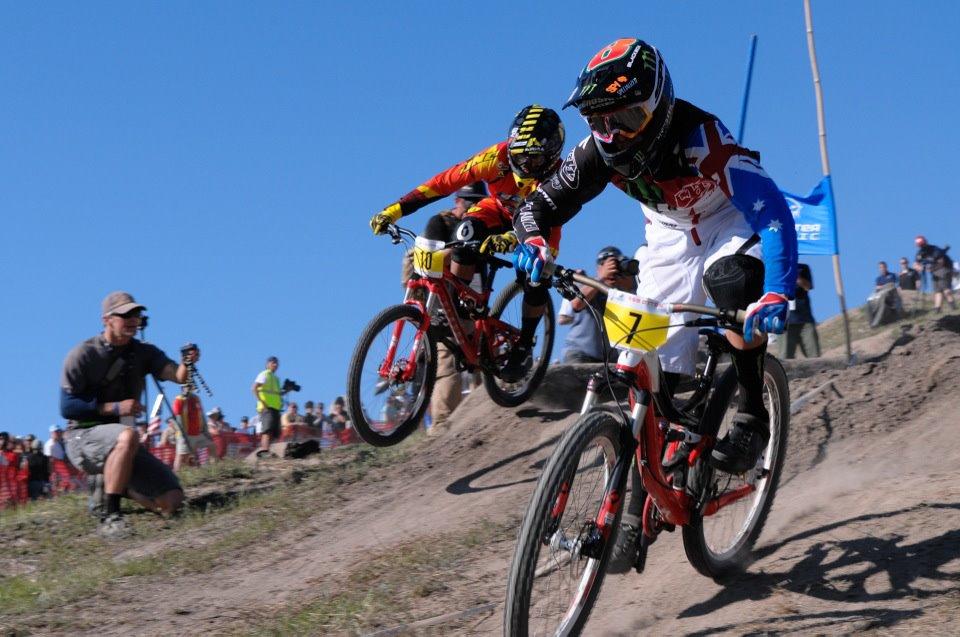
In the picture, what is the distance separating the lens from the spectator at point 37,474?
1377 cm

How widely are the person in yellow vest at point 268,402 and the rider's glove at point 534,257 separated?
35.3ft

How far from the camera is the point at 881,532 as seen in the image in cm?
555

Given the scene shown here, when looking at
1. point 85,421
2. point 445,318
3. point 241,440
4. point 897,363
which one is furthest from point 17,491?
point 897,363

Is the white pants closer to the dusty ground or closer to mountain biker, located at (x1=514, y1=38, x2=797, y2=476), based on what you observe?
mountain biker, located at (x1=514, y1=38, x2=797, y2=476)

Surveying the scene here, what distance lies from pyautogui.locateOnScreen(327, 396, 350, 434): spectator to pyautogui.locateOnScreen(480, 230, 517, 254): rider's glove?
912 centimetres

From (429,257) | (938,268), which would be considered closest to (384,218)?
(429,257)

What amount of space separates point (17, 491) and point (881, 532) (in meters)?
11.0

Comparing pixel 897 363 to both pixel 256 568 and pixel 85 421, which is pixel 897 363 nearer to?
pixel 256 568

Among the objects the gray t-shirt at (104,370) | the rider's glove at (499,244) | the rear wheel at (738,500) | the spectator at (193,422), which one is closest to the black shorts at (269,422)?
the spectator at (193,422)

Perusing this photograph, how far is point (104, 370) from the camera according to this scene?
8602mm

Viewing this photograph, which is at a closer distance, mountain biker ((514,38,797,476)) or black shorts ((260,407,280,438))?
mountain biker ((514,38,797,476))

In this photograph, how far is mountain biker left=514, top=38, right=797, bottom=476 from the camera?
184 inches

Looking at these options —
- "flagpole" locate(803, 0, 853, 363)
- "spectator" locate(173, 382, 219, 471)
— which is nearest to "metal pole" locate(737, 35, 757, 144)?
"flagpole" locate(803, 0, 853, 363)

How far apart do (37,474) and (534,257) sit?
1138cm
